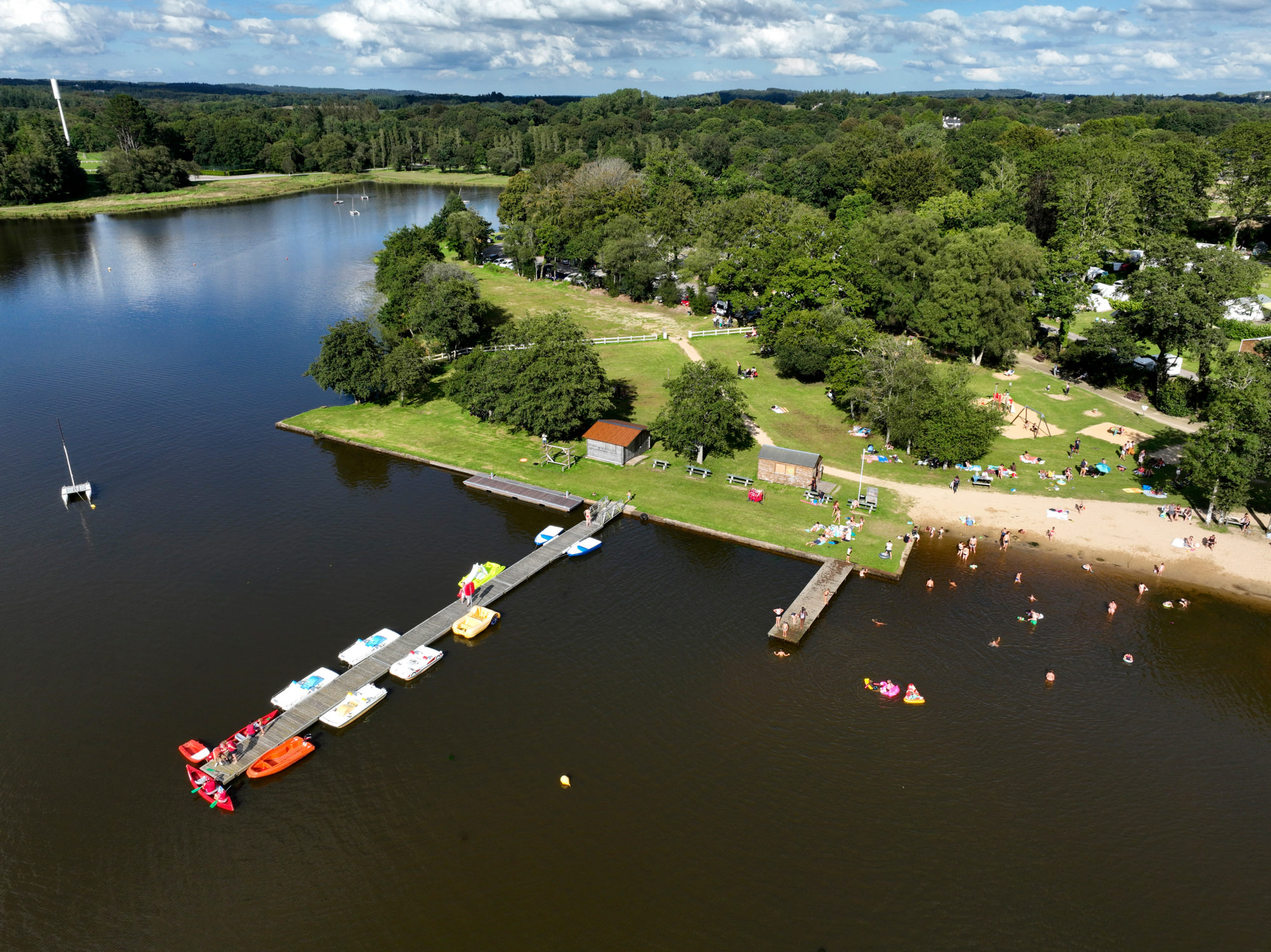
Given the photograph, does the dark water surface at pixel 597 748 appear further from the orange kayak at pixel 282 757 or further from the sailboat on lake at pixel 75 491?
the sailboat on lake at pixel 75 491

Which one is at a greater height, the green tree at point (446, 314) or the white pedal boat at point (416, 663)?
the green tree at point (446, 314)

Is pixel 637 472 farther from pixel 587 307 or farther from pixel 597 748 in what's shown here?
pixel 587 307

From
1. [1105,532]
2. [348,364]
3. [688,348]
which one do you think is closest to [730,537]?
[1105,532]

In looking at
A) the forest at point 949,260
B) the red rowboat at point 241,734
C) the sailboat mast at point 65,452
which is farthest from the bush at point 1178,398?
the sailboat mast at point 65,452

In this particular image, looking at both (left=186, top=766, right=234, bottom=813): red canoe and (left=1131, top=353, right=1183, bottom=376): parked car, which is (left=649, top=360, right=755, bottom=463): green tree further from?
(left=1131, top=353, right=1183, bottom=376): parked car

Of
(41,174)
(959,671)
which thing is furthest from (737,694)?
(41,174)
